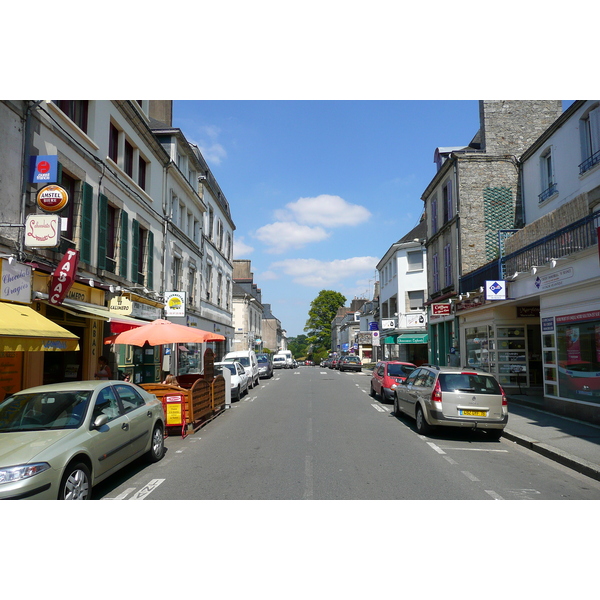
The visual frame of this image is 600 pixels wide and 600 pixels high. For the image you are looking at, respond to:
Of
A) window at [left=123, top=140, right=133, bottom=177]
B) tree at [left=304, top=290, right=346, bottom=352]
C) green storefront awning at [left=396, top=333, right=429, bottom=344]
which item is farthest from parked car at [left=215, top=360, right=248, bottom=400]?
tree at [left=304, top=290, right=346, bottom=352]

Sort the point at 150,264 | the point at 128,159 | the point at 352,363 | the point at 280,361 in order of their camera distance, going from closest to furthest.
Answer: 1. the point at 128,159
2. the point at 150,264
3. the point at 352,363
4. the point at 280,361

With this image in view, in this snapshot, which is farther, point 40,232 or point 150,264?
point 150,264

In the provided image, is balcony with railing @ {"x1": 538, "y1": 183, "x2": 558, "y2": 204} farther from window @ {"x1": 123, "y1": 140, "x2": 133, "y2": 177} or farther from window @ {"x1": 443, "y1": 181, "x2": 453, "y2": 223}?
window @ {"x1": 123, "y1": 140, "x2": 133, "y2": 177}

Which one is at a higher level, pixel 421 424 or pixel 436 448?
pixel 421 424

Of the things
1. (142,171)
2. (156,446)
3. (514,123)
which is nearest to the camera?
(156,446)

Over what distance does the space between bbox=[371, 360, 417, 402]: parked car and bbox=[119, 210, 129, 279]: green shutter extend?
10.1m

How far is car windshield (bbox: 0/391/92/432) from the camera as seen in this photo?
20.2 ft

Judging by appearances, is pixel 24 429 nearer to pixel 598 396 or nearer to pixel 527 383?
pixel 598 396

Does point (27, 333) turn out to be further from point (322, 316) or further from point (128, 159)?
point (322, 316)

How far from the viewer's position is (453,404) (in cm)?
1040

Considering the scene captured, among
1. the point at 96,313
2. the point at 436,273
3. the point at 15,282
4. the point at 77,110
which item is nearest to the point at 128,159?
the point at 77,110

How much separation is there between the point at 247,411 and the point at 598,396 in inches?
378

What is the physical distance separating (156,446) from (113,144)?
477 inches

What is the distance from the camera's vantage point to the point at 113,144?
16.8m
